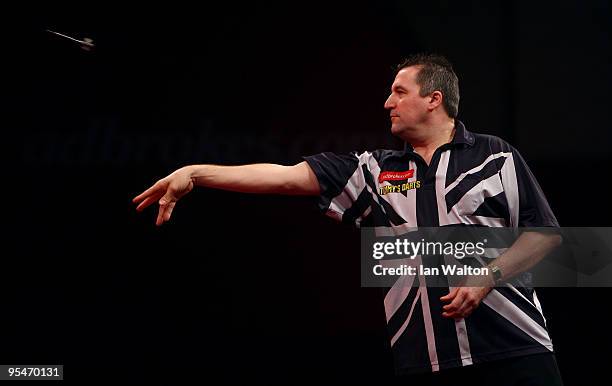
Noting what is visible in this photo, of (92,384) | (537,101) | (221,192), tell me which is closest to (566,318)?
(537,101)

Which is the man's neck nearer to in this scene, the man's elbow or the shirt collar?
the shirt collar

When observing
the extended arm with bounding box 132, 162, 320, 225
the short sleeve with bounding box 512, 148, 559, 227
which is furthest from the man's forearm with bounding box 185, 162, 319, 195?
the short sleeve with bounding box 512, 148, 559, 227

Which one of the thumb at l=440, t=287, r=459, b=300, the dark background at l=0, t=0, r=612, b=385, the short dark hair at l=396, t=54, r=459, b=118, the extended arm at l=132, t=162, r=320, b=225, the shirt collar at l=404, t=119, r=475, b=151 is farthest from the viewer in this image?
the dark background at l=0, t=0, r=612, b=385

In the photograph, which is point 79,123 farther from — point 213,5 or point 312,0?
point 312,0

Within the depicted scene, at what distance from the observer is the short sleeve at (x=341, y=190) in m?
2.21

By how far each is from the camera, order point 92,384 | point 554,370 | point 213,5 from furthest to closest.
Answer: point 213,5 < point 92,384 < point 554,370

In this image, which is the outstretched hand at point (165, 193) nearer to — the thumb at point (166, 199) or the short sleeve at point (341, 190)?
the thumb at point (166, 199)

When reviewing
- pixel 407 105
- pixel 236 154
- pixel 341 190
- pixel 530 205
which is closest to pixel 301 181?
pixel 341 190

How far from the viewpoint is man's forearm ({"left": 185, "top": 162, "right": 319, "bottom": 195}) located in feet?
7.01

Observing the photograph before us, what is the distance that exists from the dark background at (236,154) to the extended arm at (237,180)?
3.55 feet

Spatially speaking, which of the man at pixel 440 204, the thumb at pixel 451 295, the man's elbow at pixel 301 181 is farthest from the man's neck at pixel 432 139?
the thumb at pixel 451 295

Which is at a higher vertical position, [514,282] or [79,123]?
[79,123]

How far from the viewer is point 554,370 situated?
192 cm

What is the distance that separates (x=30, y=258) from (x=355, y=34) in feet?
5.81
